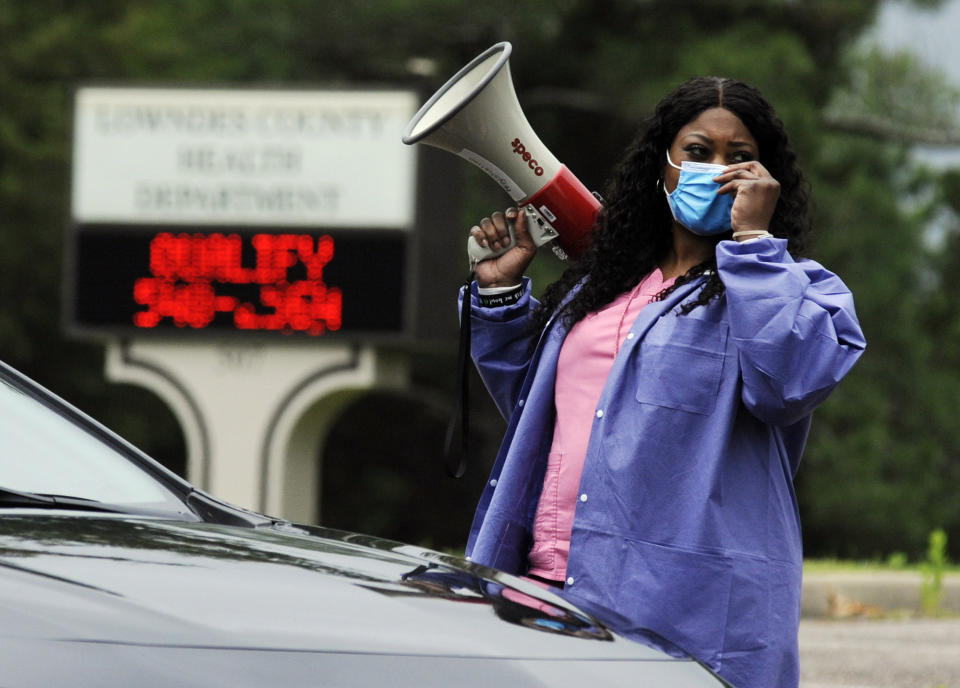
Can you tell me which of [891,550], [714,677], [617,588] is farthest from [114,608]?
[891,550]

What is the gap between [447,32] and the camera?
2328 centimetres

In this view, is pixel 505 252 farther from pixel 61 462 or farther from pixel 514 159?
pixel 61 462

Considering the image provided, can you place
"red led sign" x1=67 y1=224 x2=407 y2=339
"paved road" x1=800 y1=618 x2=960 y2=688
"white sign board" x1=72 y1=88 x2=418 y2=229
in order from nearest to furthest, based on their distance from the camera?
"paved road" x1=800 y1=618 x2=960 y2=688, "red led sign" x1=67 y1=224 x2=407 y2=339, "white sign board" x1=72 y1=88 x2=418 y2=229

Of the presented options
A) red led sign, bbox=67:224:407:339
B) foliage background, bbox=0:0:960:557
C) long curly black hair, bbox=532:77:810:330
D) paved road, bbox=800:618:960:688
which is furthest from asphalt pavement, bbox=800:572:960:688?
foliage background, bbox=0:0:960:557

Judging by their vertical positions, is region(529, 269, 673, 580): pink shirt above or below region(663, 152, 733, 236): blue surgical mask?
below

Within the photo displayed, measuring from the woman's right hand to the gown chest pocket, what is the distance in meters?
0.52

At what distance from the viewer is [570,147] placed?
2633cm

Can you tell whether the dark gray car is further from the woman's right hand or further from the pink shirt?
the woman's right hand

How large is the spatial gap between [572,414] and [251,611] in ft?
3.79

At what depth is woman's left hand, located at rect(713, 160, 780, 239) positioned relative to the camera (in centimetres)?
298

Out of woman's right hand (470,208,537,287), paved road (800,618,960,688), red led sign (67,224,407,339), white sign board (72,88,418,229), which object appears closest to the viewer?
woman's right hand (470,208,537,287)

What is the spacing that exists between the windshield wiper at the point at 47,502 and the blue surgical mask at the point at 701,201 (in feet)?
3.61

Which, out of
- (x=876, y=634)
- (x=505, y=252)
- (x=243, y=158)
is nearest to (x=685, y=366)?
(x=505, y=252)

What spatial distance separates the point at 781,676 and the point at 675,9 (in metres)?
22.9
